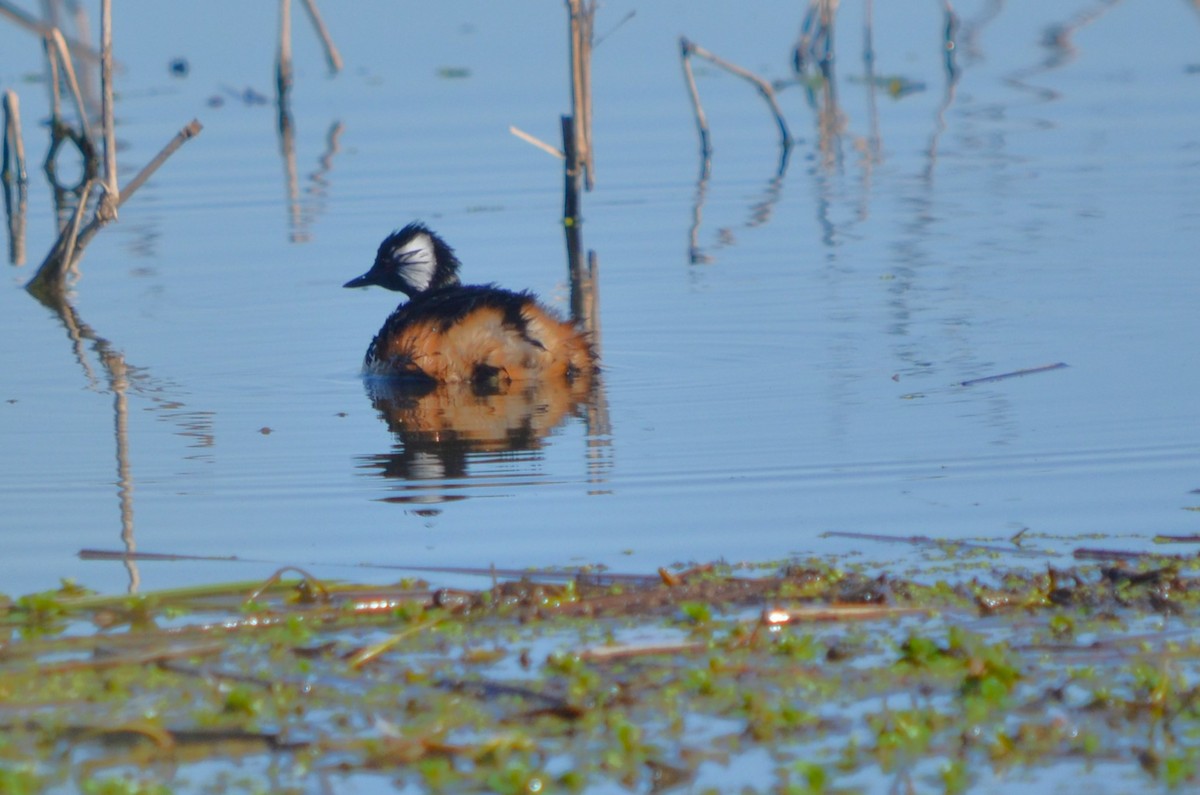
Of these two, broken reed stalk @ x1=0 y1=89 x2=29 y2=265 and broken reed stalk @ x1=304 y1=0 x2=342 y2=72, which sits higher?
broken reed stalk @ x1=304 y1=0 x2=342 y2=72

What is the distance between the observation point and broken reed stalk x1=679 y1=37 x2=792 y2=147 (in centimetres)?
1514

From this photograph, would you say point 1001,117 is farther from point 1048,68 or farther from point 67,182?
point 67,182

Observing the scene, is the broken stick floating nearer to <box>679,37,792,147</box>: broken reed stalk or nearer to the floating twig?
the floating twig

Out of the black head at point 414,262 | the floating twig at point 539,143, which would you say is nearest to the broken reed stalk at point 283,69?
the floating twig at point 539,143

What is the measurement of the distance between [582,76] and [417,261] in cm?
294

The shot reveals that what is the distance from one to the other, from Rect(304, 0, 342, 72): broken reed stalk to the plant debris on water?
15737 mm

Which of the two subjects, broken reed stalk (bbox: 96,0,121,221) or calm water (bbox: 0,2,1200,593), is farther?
broken reed stalk (bbox: 96,0,121,221)

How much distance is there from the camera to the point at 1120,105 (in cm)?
1773

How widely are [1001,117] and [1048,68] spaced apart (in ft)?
12.3

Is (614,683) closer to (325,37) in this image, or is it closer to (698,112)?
(698,112)

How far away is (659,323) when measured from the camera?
10.1 metres

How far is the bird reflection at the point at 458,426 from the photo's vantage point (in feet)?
23.1

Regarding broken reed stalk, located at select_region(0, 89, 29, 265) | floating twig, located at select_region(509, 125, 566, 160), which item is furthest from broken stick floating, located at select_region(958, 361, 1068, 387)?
broken reed stalk, located at select_region(0, 89, 29, 265)

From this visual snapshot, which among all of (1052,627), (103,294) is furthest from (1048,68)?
(1052,627)
